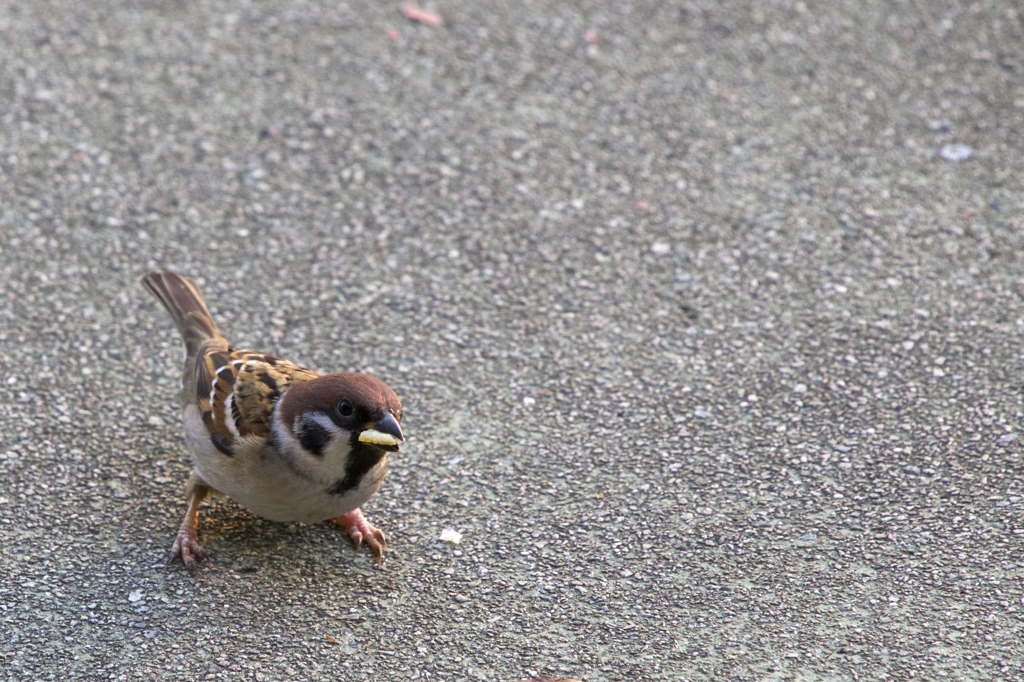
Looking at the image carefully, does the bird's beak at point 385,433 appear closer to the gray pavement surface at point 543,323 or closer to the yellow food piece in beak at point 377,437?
the yellow food piece in beak at point 377,437

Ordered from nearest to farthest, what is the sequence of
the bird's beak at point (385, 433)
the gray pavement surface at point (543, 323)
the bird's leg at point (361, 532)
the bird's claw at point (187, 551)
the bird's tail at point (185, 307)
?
the bird's beak at point (385, 433) < the gray pavement surface at point (543, 323) < the bird's claw at point (187, 551) < the bird's leg at point (361, 532) < the bird's tail at point (185, 307)

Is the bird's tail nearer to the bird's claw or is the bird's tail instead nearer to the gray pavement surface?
the gray pavement surface

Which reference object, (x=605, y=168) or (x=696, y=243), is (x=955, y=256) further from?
(x=605, y=168)

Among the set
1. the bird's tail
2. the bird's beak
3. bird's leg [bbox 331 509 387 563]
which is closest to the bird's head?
the bird's beak

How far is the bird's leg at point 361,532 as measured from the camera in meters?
3.44

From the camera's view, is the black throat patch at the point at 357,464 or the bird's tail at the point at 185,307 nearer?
the black throat patch at the point at 357,464

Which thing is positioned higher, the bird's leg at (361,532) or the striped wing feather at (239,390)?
the striped wing feather at (239,390)

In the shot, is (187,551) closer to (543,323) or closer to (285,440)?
(285,440)

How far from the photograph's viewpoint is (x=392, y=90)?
555 cm

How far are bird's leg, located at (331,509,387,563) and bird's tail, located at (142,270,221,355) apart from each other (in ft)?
2.72

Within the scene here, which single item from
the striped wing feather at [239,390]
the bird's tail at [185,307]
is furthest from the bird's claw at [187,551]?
the bird's tail at [185,307]

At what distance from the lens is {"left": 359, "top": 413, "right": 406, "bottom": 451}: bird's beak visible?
299cm

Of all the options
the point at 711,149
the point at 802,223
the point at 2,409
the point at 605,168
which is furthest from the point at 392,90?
the point at 2,409

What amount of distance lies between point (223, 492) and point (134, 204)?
2.00 metres
